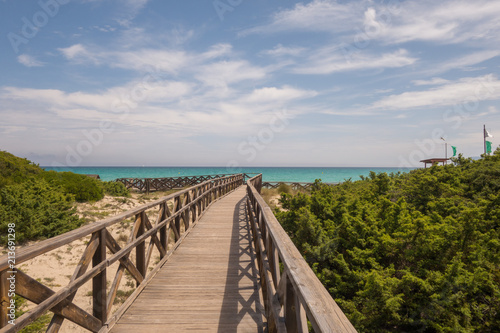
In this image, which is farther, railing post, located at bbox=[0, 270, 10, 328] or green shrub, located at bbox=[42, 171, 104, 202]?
green shrub, located at bbox=[42, 171, 104, 202]

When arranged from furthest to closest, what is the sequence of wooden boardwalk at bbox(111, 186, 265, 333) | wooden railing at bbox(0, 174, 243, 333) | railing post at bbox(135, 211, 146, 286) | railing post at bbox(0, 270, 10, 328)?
railing post at bbox(135, 211, 146, 286)
wooden boardwalk at bbox(111, 186, 265, 333)
wooden railing at bbox(0, 174, 243, 333)
railing post at bbox(0, 270, 10, 328)

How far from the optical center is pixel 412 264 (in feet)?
20.4

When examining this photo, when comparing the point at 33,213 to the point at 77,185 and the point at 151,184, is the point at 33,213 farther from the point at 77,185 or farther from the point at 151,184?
the point at 151,184

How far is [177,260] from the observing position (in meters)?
6.34

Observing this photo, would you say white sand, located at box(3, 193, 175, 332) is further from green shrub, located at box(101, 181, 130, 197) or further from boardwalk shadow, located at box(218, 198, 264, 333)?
green shrub, located at box(101, 181, 130, 197)

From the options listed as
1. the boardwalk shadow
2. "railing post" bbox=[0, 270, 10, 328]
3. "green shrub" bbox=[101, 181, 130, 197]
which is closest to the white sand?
the boardwalk shadow

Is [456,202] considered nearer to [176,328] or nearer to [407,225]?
[407,225]

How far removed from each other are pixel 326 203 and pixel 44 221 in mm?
9224

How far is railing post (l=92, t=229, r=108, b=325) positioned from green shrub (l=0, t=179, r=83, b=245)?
7.24 meters

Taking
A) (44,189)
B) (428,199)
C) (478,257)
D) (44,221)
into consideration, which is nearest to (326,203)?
(428,199)

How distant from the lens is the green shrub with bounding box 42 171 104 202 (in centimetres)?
1459

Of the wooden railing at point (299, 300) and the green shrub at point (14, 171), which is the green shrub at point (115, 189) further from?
Result: the wooden railing at point (299, 300)

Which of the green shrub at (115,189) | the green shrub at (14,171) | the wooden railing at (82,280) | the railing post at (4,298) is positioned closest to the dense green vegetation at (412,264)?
the wooden railing at (82,280)

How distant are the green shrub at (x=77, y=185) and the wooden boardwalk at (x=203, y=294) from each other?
31.5 feet
